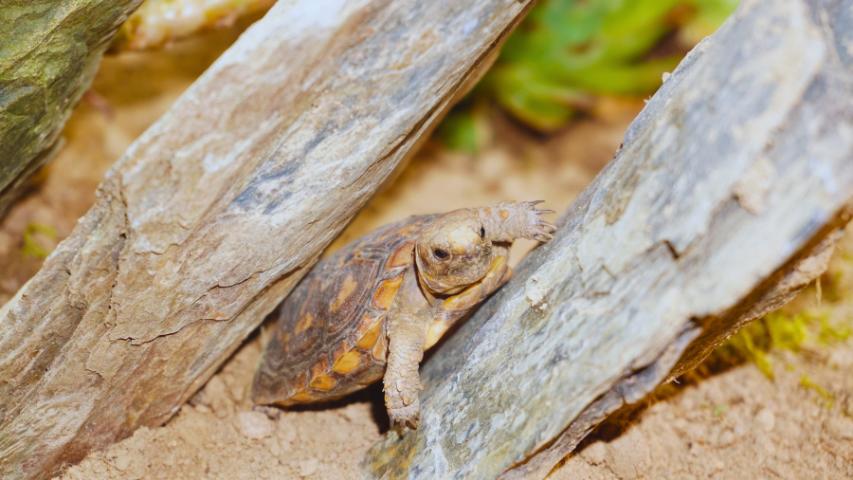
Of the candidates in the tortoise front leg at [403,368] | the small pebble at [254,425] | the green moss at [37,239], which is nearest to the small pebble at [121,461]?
the small pebble at [254,425]

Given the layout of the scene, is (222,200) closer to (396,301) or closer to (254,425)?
(396,301)

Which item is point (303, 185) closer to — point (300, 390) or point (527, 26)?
point (300, 390)

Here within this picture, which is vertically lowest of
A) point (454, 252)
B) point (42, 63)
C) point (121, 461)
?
point (121, 461)

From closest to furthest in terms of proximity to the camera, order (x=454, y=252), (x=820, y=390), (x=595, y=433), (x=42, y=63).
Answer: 1. (x=454, y=252)
2. (x=42, y=63)
3. (x=595, y=433)
4. (x=820, y=390)

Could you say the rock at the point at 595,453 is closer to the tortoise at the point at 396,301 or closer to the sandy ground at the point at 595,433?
the sandy ground at the point at 595,433

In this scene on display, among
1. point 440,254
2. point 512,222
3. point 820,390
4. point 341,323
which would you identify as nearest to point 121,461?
point 341,323

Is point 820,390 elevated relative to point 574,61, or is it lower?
lower

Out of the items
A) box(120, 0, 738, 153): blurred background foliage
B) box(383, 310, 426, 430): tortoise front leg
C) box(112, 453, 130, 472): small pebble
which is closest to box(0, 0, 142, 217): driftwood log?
box(112, 453, 130, 472): small pebble
